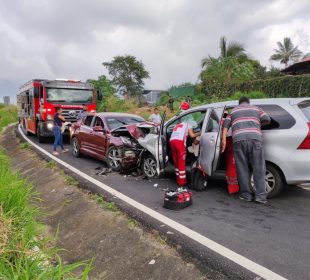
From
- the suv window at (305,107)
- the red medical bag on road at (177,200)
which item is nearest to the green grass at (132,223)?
the red medical bag on road at (177,200)

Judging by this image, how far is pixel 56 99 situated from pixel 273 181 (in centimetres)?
1159

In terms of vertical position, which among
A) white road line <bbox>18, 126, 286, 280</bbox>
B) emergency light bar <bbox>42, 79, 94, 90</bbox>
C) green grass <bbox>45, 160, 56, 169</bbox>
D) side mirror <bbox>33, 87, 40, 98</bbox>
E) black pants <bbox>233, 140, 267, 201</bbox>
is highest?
emergency light bar <bbox>42, 79, 94, 90</bbox>

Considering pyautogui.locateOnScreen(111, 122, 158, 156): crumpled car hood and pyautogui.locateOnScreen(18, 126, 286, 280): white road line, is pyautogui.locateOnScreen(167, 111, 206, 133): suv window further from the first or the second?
pyautogui.locateOnScreen(18, 126, 286, 280): white road line

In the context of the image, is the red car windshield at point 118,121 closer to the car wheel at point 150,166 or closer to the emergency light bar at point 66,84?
the car wheel at point 150,166

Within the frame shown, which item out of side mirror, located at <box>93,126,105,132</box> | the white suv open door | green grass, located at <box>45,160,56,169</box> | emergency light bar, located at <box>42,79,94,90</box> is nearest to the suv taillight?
the white suv open door

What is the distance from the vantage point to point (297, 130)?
231 inches

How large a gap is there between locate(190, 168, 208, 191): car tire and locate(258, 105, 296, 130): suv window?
150 centimetres

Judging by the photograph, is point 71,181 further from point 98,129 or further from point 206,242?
point 206,242

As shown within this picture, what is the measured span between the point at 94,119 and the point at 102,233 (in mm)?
5992

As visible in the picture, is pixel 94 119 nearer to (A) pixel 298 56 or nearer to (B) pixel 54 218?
(B) pixel 54 218

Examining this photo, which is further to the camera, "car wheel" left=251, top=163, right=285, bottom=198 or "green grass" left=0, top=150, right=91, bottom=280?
"car wheel" left=251, top=163, right=285, bottom=198

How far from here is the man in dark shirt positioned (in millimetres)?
6016

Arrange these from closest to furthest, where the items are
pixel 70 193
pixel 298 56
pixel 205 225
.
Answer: pixel 205 225
pixel 70 193
pixel 298 56

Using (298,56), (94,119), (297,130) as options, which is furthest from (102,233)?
(298,56)
